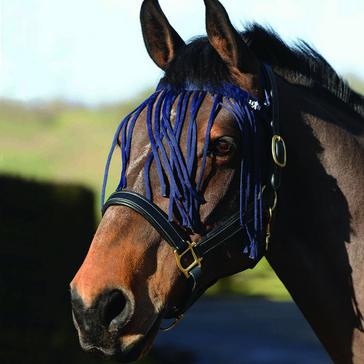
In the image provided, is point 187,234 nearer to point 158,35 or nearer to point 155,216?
point 155,216

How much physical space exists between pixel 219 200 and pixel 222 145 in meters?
0.20

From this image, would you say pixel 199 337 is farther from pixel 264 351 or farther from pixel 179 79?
pixel 179 79

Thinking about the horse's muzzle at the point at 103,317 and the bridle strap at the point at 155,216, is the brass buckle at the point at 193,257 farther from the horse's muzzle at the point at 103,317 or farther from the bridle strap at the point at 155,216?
the horse's muzzle at the point at 103,317

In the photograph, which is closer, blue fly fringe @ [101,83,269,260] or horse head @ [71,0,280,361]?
horse head @ [71,0,280,361]

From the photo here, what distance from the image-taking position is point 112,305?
2703mm

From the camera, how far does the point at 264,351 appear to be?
9891mm

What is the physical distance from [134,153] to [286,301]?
41.1ft

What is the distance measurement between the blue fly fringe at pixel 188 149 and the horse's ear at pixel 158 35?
0.29 meters

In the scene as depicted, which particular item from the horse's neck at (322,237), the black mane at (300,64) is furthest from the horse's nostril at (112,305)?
the black mane at (300,64)

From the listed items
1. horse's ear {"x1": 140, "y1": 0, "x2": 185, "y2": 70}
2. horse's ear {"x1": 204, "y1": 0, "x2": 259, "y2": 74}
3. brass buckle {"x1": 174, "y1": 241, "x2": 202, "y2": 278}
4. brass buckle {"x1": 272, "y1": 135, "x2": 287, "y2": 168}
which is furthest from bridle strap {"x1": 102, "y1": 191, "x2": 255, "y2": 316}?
horse's ear {"x1": 140, "y1": 0, "x2": 185, "y2": 70}

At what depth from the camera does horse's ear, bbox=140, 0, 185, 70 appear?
332 cm

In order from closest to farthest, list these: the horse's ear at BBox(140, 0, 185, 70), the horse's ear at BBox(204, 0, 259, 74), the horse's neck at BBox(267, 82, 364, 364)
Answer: the horse's ear at BBox(204, 0, 259, 74) → the horse's neck at BBox(267, 82, 364, 364) → the horse's ear at BBox(140, 0, 185, 70)

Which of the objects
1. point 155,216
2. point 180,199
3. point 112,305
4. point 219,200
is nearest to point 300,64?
point 219,200

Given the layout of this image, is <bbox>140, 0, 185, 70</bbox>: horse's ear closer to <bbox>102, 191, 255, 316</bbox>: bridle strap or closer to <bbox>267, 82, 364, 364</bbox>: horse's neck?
<bbox>267, 82, 364, 364</bbox>: horse's neck
